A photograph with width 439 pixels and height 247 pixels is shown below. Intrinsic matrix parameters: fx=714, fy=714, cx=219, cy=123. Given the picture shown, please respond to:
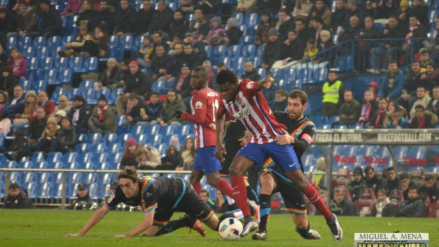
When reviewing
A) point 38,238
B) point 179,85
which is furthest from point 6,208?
point 38,238

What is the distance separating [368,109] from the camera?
16.3 metres

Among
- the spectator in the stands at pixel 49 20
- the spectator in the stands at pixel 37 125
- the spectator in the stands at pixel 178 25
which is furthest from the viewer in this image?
the spectator in the stands at pixel 49 20

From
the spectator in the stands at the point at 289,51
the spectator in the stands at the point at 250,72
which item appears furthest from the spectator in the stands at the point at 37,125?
the spectator in the stands at the point at 289,51

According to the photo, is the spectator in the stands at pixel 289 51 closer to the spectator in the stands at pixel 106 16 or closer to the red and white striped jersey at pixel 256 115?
the spectator in the stands at pixel 106 16

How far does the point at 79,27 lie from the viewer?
982 inches

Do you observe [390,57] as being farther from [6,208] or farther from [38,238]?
[38,238]

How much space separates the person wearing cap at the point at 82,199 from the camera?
1580 cm

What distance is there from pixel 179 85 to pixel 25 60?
7.23 m

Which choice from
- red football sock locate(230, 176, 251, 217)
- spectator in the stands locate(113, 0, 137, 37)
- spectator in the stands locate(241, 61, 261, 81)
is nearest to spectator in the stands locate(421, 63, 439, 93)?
spectator in the stands locate(241, 61, 261, 81)

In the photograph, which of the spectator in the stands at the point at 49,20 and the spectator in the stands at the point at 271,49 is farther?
the spectator in the stands at the point at 49,20

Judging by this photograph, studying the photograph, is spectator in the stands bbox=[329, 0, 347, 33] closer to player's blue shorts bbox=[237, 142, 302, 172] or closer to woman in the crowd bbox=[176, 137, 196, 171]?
woman in the crowd bbox=[176, 137, 196, 171]

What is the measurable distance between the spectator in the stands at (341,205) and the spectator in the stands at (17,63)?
1385 cm

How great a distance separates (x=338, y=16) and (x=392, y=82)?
3.27 metres

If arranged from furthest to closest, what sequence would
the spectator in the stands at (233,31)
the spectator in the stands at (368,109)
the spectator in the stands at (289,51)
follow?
the spectator in the stands at (233,31)
the spectator in the stands at (289,51)
the spectator in the stands at (368,109)
